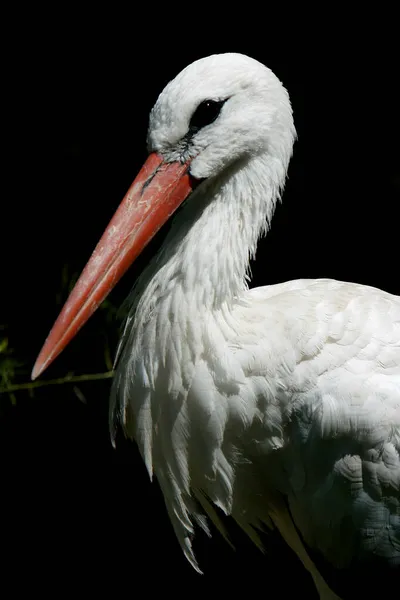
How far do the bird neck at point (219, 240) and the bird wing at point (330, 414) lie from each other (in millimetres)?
85

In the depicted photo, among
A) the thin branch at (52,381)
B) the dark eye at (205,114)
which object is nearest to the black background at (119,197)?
the thin branch at (52,381)

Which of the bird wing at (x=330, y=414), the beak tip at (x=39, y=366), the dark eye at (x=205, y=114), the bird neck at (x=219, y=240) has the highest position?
the dark eye at (x=205, y=114)

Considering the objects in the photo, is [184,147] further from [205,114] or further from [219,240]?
[219,240]

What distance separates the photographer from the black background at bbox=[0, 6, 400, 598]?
9.89ft

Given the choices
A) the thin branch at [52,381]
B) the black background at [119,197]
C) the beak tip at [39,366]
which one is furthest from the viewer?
the black background at [119,197]

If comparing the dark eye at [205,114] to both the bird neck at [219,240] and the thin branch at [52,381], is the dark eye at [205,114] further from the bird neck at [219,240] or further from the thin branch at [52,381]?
the thin branch at [52,381]

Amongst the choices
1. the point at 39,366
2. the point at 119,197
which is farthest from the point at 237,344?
the point at 119,197

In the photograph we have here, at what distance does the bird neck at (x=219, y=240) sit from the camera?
1684mm

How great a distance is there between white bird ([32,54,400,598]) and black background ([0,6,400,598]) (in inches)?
50.0

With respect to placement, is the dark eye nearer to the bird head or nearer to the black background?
the bird head

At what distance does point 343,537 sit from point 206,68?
36.0 inches

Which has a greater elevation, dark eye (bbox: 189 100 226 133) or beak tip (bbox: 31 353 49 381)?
dark eye (bbox: 189 100 226 133)

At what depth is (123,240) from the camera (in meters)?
1.65

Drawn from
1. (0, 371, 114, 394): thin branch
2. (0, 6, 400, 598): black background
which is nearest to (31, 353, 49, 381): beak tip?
(0, 371, 114, 394): thin branch
